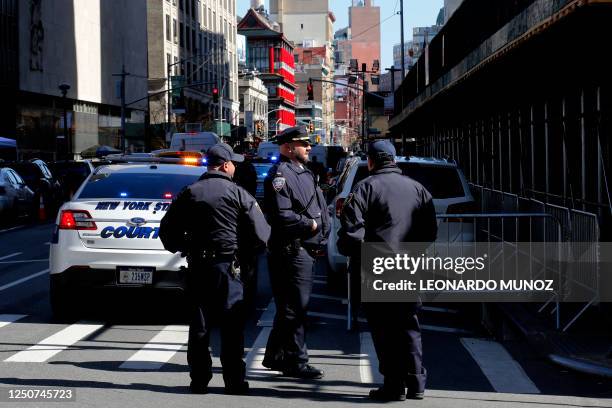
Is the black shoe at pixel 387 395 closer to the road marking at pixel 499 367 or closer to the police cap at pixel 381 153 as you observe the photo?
the road marking at pixel 499 367

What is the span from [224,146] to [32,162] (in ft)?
93.8

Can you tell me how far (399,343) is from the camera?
7895mm

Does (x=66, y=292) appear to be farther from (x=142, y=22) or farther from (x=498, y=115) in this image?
(x=142, y=22)

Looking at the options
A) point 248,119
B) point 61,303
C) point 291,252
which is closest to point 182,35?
point 248,119

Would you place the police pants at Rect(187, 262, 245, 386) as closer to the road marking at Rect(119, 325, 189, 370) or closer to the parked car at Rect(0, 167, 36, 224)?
the road marking at Rect(119, 325, 189, 370)

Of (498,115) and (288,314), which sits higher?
(498,115)


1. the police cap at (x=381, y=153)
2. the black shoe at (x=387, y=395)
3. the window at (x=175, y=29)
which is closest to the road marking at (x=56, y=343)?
the black shoe at (x=387, y=395)

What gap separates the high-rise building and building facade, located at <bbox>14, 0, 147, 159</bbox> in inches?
144

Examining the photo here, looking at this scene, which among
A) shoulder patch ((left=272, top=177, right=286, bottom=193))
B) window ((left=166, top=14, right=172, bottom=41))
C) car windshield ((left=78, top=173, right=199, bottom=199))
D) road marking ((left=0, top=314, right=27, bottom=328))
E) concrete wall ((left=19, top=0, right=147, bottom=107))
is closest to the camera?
shoulder patch ((left=272, top=177, right=286, bottom=193))

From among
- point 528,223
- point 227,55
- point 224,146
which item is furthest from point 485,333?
point 227,55

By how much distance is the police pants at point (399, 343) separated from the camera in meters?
7.87

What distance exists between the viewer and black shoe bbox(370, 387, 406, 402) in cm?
786

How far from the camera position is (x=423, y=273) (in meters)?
9.06

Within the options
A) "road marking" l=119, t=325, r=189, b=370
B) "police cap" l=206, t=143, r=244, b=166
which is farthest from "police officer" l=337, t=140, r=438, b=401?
"road marking" l=119, t=325, r=189, b=370
